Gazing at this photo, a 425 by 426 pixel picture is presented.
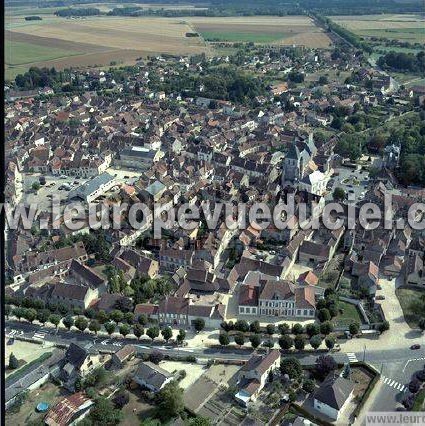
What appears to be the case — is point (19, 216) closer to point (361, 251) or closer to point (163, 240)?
point (163, 240)

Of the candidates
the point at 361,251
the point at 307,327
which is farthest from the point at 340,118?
the point at 307,327

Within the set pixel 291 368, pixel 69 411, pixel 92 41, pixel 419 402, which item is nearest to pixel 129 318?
pixel 69 411

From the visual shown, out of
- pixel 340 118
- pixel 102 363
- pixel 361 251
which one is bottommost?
pixel 102 363

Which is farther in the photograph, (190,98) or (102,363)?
(190,98)

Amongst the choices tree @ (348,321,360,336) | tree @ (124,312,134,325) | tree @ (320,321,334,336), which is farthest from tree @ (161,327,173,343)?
tree @ (348,321,360,336)

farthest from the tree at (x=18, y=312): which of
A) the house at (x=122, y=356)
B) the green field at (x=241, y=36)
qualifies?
the green field at (x=241, y=36)

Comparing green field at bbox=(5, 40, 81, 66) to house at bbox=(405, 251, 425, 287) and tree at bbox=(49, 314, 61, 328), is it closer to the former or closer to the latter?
tree at bbox=(49, 314, 61, 328)

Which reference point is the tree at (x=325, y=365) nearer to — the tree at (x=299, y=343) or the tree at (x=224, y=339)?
the tree at (x=299, y=343)

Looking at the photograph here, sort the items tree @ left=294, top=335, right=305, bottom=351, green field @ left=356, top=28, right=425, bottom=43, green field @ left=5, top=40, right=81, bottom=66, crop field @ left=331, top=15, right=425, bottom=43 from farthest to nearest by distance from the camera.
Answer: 1. crop field @ left=331, top=15, right=425, bottom=43
2. green field @ left=356, top=28, right=425, bottom=43
3. green field @ left=5, top=40, right=81, bottom=66
4. tree @ left=294, top=335, right=305, bottom=351
